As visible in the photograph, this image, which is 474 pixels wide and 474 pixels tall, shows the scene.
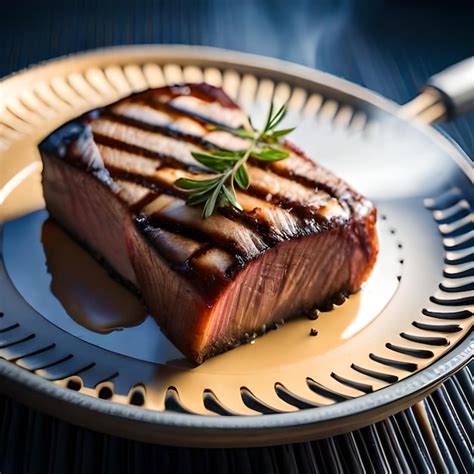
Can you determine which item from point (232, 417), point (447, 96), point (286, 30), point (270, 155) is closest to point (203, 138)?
point (270, 155)

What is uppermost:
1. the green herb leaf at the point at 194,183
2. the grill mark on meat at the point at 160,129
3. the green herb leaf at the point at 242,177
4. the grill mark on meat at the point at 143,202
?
the grill mark on meat at the point at 160,129

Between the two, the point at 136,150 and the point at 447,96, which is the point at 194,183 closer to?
the point at 136,150

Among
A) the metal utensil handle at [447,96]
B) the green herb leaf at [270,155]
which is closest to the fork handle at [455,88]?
the metal utensil handle at [447,96]

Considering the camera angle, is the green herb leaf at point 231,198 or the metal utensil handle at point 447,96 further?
the metal utensil handle at point 447,96

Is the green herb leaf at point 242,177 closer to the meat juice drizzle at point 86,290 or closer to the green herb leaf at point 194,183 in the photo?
the green herb leaf at point 194,183

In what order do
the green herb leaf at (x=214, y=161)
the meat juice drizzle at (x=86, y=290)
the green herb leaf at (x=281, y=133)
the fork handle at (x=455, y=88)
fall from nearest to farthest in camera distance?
the meat juice drizzle at (x=86, y=290) → the green herb leaf at (x=214, y=161) → the green herb leaf at (x=281, y=133) → the fork handle at (x=455, y=88)

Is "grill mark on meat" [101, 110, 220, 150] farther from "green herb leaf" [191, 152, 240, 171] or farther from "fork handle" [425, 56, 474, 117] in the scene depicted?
"fork handle" [425, 56, 474, 117]
